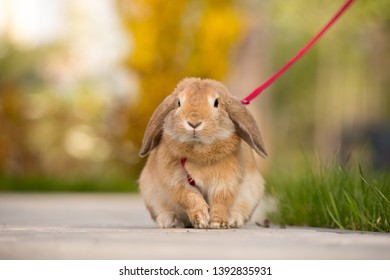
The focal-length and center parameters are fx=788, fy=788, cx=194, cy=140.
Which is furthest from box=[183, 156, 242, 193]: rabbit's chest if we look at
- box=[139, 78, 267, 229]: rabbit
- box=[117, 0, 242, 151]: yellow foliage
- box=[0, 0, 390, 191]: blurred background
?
box=[117, 0, 242, 151]: yellow foliage

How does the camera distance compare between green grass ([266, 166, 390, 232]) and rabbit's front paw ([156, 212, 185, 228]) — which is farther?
rabbit's front paw ([156, 212, 185, 228])

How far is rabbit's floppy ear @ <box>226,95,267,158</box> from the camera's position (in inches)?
194

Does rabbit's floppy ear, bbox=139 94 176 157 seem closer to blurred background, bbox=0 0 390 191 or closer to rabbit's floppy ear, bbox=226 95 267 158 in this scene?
rabbit's floppy ear, bbox=226 95 267 158

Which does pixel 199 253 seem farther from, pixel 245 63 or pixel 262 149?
pixel 245 63

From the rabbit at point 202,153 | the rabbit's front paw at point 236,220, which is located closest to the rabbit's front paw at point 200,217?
the rabbit at point 202,153

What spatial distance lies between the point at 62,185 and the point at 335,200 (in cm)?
886

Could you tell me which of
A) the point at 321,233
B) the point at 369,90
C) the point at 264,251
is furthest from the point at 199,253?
the point at 369,90

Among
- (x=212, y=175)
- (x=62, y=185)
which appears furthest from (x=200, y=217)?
(x=62, y=185)

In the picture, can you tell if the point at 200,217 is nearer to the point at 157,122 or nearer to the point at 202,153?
the point at 202,153

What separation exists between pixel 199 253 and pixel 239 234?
0.91 m

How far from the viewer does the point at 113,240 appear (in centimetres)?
397

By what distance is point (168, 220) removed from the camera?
521 centimetres

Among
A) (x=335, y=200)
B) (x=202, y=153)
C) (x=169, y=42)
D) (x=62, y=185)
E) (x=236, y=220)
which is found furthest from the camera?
(x=169, y=42)

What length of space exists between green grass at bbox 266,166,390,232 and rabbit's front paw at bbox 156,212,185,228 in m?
1.06
